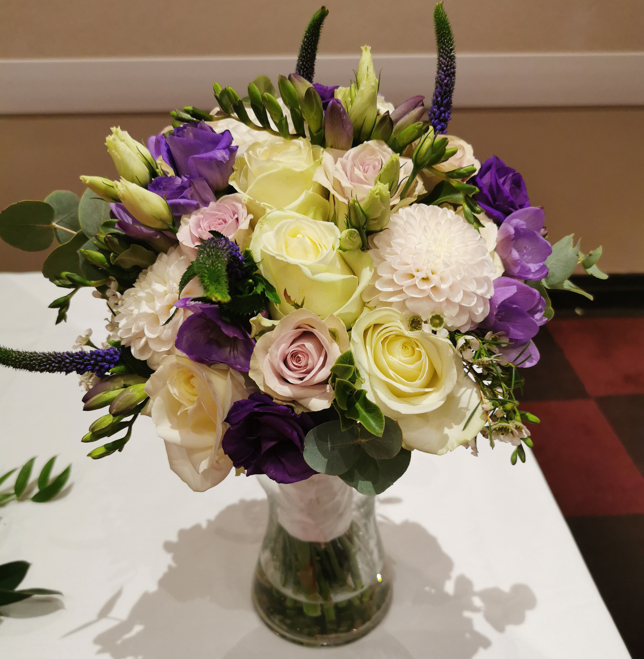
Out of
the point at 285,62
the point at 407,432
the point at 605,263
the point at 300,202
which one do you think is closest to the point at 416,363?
the point at 407,432

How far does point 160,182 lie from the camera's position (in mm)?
486

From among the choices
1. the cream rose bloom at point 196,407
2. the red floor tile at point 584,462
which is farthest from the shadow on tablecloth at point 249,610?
the red floor tile at point 584,462

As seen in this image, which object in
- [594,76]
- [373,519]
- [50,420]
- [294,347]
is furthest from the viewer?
[594,76]

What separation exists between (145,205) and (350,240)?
17 cm

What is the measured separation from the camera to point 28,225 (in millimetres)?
591

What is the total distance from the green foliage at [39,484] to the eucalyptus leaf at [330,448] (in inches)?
22.8

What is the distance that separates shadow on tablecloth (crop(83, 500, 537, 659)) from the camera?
0.68 m

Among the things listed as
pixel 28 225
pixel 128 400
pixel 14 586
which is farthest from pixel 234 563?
pixel 28 225

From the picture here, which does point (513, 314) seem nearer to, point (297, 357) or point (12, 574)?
point (297, 357)

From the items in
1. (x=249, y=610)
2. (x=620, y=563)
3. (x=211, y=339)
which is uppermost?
(x=211, y=339)

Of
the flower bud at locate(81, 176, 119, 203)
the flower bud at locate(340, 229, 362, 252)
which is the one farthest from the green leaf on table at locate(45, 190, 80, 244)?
the flower bud at locate(340, 229, 362, 252)

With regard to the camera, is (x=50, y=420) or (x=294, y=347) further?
(x=50, y=420)

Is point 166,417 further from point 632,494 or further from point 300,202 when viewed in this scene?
point 632,494

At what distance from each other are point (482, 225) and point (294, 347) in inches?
8.2
